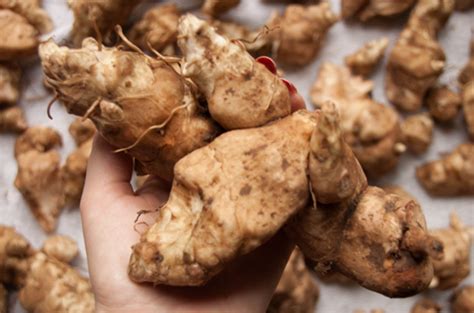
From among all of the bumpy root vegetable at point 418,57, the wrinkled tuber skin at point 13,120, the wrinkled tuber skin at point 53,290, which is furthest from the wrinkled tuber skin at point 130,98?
the bumpy root vegetable at point 418,57

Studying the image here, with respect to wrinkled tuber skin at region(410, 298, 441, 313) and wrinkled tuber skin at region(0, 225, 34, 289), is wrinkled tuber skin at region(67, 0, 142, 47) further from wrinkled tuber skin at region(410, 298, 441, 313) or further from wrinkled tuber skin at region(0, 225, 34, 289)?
wrinkled tuber skin at region(410, 298, 441, 313)

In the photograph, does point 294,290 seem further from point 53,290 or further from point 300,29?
point 300,29

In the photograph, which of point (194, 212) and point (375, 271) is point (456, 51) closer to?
point (375, 271)

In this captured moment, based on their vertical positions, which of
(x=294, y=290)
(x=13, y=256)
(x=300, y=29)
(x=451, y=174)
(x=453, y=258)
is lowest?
(x=13, y=256)

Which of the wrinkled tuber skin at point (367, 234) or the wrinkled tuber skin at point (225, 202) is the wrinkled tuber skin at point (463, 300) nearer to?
the wrinkled tuber skin at point (367, 234)

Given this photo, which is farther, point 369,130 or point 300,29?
A: point 300,29

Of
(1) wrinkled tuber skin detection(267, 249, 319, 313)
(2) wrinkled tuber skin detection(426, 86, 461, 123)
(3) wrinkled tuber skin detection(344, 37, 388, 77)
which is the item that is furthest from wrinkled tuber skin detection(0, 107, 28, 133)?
(2) wrinkled tuber skin detection(426, 86, 461, 123)

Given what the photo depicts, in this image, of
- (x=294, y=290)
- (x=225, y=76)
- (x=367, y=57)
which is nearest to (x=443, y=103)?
(x=367, y=57)
